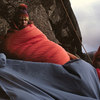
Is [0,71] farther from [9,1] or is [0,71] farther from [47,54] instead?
[9,1]

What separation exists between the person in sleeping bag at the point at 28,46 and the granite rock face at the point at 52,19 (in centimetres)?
47

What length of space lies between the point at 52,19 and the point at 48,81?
1.76 meters

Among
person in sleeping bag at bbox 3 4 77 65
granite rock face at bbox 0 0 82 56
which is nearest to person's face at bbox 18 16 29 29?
person in sleeping bag at bbox 3 4 77 65

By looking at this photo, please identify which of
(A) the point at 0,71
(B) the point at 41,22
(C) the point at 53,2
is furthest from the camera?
(C) the point at 53,2

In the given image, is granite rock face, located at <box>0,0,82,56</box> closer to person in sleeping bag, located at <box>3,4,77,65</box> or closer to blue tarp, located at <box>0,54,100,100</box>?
person in sleeping bag, located at <box>3,4,77,65</box>

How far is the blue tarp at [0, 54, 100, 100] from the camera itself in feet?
2.52

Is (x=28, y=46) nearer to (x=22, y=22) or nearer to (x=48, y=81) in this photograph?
(x=22, y=22)

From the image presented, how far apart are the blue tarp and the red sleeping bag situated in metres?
0.30

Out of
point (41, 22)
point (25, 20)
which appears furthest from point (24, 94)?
point (41, 22)

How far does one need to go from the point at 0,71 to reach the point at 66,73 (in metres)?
0.32

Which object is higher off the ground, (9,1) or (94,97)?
(9,1)

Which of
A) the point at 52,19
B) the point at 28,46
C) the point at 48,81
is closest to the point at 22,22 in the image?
the point at 28,46

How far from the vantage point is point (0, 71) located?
818 mm

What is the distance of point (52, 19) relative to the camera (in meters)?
2.49
